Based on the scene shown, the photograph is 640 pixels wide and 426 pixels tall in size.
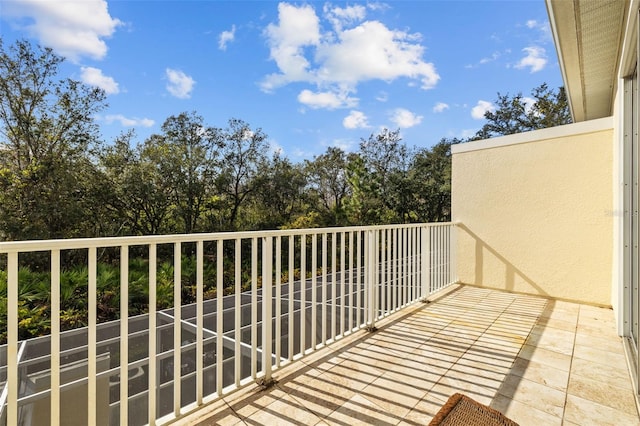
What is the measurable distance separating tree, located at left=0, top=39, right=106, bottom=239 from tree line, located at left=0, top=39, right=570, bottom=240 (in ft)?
0.07

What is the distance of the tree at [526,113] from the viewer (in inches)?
564

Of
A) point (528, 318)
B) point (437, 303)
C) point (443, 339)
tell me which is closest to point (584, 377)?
point (443, 339)

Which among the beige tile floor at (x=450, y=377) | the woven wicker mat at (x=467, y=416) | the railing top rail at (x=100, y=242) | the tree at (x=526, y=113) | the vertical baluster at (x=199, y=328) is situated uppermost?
the tree at (x=526, y=113)

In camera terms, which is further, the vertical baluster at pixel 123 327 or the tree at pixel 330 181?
the tree at pixel 330 181

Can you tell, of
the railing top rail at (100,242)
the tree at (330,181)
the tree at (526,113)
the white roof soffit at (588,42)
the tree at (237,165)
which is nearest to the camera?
the railing top rail at (100,242)

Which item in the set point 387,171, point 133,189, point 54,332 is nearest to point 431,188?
point 387,171

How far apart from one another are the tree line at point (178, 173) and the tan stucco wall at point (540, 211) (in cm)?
714

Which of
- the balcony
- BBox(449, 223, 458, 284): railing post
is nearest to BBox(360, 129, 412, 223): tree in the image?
BBox(449, 223, 458, 284): railing post

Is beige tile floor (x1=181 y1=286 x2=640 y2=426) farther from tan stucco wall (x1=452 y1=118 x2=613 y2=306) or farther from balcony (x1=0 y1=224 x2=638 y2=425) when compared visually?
tan stucco wall (x1=452 y1=118 x2=613 y2=306)

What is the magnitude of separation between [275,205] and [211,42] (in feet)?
19.6

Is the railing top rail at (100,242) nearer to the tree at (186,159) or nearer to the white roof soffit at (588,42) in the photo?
the white roof soffit at (588,42)

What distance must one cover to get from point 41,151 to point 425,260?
9.11 metres

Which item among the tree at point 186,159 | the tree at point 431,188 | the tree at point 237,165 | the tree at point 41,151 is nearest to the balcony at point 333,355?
the tree at point 41,151

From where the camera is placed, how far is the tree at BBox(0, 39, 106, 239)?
7.41 metres
